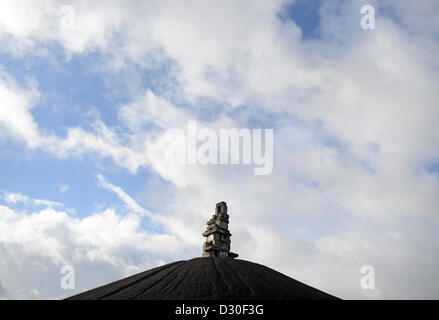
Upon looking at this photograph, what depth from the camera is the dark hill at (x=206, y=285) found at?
2892 cm

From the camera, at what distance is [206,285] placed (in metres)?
31.0

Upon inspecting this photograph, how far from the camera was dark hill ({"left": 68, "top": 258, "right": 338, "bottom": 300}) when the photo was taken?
28.9 meters
